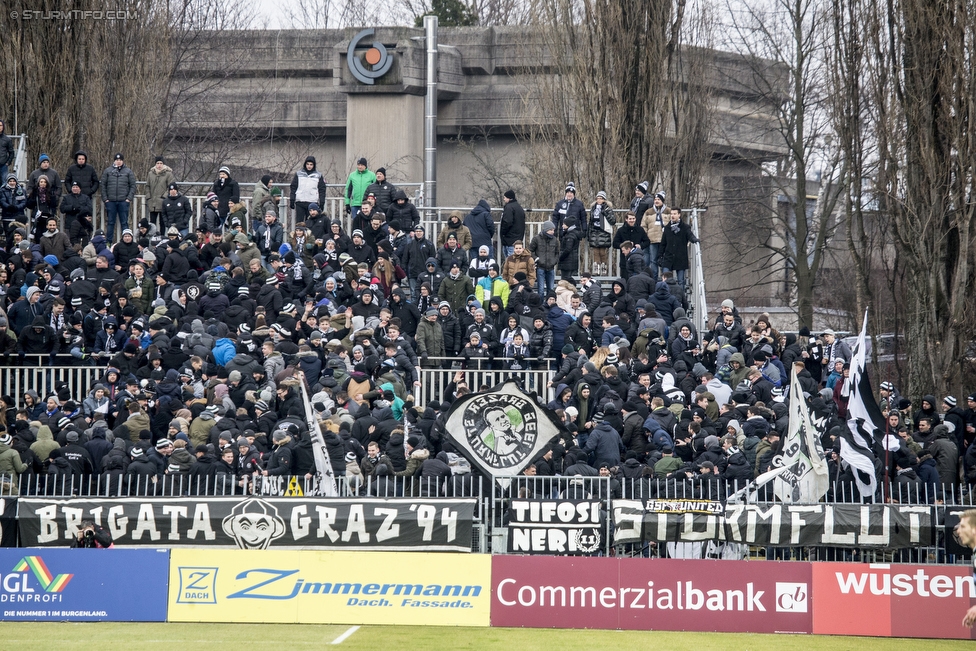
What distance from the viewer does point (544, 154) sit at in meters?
37.2

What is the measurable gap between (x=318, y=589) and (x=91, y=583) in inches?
114

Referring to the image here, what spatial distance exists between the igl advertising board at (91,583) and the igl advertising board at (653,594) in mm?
4441

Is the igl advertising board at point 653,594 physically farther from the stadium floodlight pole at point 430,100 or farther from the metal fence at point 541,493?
the stadium floodlight pole at point 430,100

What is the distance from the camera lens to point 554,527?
58.9 ft

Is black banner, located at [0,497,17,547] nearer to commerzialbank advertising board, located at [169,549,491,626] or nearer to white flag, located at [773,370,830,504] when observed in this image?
commerzialbank advertising board, located at [169,549,491,626]

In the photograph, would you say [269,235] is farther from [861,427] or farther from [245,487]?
[861,427]

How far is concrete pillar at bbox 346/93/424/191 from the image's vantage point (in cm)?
3869

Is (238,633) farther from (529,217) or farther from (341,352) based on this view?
(529,217)

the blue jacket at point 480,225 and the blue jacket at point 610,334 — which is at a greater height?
the blue jacket at point 480,225

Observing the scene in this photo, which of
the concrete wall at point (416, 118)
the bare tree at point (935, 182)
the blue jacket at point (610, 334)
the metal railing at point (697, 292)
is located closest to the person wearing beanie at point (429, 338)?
the blue jacket at point (610, 334)

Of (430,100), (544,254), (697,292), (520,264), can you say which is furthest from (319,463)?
(430,100)

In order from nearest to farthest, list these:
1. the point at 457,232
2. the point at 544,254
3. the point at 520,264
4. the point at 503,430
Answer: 1. the point at 503,430
2. the point at 520,264
3. the point at 544,254
4. the point at 457,232

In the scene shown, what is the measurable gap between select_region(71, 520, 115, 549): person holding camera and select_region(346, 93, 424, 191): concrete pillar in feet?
73.7

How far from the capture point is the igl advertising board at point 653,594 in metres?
16.5
